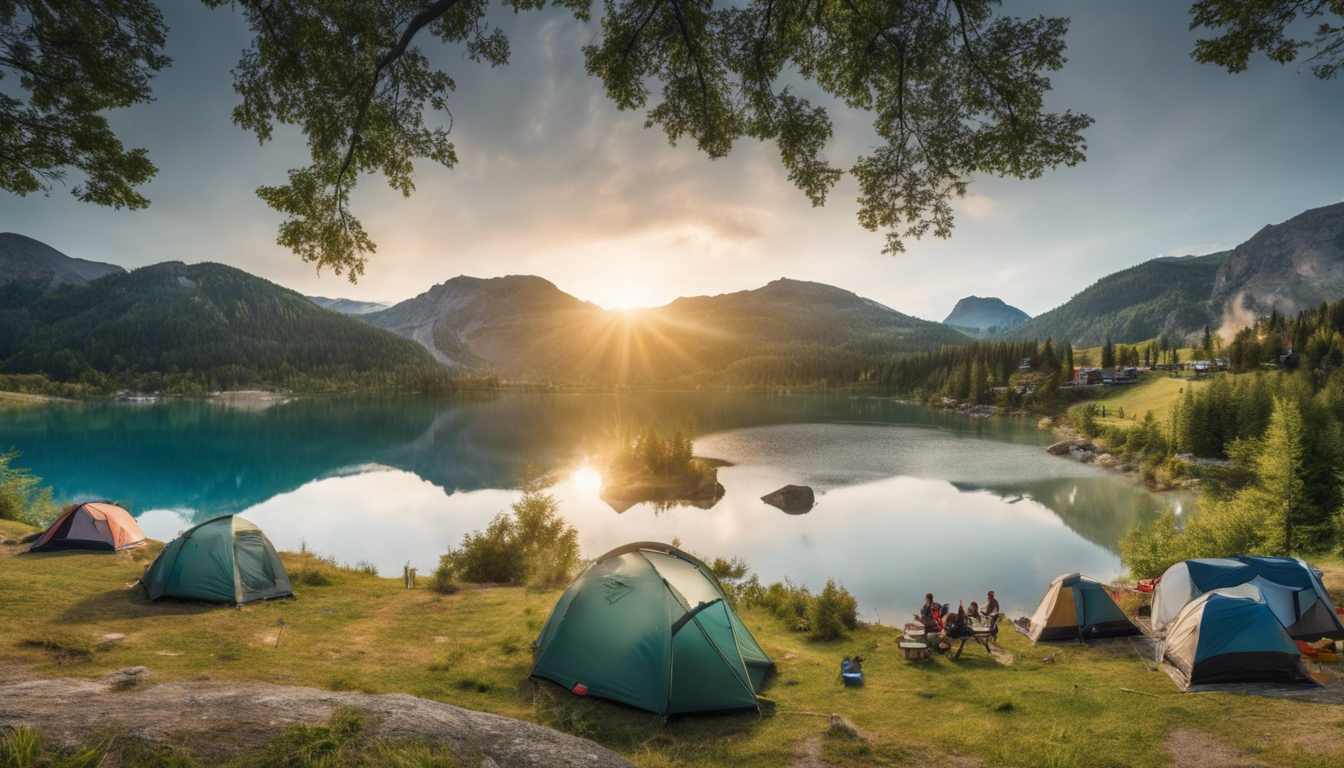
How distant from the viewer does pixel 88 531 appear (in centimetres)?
1892

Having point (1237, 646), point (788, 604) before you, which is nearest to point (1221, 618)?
point (1237, 646)

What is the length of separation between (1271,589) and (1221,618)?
4.27 m

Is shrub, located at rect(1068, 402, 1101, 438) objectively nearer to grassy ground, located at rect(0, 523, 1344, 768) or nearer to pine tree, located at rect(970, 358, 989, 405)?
pine tree, located at rect(970, 358, 989, 405)

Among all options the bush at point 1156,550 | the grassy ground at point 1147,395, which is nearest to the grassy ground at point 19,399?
the bush at point 1156,550

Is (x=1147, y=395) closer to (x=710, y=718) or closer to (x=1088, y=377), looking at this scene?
(x=1088, y=377)

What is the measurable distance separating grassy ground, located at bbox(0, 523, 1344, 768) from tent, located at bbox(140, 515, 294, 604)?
0.43 metres

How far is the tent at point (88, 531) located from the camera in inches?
730

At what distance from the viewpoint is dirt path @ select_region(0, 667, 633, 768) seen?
518 cm

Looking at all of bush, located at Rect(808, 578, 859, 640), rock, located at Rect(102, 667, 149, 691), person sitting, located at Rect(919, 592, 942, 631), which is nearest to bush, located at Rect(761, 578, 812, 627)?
bush, located at Rect(808, 578, 859, 640)

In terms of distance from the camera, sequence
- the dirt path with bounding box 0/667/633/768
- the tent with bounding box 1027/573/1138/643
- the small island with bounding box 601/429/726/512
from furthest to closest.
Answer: the small island with bounding box 601/429/726/512 < the tent with bounding box 1027/573/1138/643 < the dirt path with bounding box 0/667/633/768

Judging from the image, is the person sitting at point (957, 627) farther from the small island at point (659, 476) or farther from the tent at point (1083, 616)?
the small island at point (659, 476)

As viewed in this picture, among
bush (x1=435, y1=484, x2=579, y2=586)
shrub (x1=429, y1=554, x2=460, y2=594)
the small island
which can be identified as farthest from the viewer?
the small island

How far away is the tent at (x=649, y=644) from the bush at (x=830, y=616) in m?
4.46

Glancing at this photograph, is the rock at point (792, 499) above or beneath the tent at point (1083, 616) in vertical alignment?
beneath
